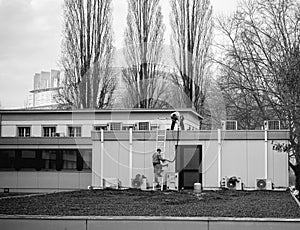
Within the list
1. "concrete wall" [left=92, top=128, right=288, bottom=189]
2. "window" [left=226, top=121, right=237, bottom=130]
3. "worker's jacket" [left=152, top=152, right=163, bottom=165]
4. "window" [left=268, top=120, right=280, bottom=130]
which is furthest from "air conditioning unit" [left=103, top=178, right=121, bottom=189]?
"window" [left=268, top=120, right=280, bottom=130]

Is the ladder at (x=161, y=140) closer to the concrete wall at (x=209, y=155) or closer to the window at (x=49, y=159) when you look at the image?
the concrete wall at (x=209, y=155)

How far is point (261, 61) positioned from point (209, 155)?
274 inches

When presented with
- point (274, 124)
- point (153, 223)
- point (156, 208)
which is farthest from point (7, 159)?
point (153, 223)

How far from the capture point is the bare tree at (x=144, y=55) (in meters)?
42.1

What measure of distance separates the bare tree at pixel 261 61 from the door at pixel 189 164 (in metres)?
4.14

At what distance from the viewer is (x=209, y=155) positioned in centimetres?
2581

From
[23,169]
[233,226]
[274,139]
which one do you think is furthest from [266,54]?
[233,226]

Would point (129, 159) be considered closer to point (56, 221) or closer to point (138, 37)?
point (56, 221)

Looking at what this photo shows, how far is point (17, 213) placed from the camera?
1338cm

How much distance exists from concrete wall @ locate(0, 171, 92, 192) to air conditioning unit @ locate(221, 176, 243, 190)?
872 cm

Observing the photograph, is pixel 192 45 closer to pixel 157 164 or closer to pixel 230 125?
pixel 230 125

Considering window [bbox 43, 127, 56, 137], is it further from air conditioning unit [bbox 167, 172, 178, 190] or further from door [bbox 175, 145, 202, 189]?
air conditioning unit [bbox 167, 172, 178, 190]

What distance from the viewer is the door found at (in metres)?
26.2

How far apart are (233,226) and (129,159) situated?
48.1 feet
